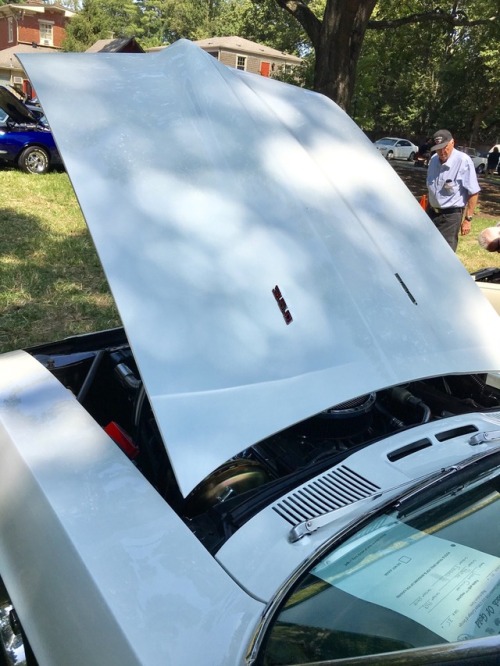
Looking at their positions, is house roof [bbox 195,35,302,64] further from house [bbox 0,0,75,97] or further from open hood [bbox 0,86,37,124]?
open hood [bbox 0,86,37,124]

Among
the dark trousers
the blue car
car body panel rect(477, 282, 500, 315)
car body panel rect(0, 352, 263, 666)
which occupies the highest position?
car body panel rect(0, 352, 263, 666)

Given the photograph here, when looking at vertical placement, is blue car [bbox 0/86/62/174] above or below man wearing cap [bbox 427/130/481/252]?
below

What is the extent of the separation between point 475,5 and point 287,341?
51.4ft

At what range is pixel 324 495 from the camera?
57.4 inches

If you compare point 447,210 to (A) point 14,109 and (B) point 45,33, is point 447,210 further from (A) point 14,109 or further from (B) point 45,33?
(B) point 45,33

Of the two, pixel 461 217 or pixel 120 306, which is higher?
pixel 120 306

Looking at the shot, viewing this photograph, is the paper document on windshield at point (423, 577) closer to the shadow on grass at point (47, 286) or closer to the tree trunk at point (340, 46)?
the shadow on grass at point (47, 286)

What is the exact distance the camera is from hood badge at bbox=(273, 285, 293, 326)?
176 cm

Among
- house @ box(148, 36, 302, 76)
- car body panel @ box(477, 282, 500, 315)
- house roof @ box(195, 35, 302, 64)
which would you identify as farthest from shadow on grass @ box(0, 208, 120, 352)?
house roof @ box(195, 35, 302, 64)

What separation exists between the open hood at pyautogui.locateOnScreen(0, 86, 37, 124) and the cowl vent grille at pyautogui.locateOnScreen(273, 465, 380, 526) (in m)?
11.0

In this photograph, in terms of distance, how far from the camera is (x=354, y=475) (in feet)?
4.99

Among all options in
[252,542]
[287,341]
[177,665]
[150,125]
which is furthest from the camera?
[150,125]

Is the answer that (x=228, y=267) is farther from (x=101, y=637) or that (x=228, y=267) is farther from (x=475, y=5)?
(x=475, y=5)

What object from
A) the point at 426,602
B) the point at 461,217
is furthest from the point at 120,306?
the point at 461,217
